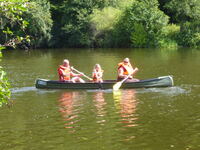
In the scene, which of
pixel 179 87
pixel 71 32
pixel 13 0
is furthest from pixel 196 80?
pixel 71 32

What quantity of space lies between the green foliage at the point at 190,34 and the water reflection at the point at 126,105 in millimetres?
29569

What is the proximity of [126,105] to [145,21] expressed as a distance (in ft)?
116

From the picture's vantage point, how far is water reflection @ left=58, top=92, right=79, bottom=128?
43.8 ft

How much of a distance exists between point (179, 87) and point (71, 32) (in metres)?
38.8

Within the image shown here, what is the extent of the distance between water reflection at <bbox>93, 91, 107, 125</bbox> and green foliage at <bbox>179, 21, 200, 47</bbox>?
3017 cm

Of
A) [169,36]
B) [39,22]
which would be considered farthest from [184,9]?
[39,22]

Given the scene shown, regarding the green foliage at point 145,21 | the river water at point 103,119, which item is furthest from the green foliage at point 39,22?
the river water at point 103,119

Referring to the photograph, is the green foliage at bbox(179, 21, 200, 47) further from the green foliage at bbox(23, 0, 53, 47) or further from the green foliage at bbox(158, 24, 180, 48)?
the green foliage at bbox(23, 0, 53, 47)

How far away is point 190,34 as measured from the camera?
4788 cm

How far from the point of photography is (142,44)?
50719mm

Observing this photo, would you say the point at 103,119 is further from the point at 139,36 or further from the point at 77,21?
the point at 77,21

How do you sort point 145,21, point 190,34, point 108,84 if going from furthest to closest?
point 145,21
point 190,34
point 108,84

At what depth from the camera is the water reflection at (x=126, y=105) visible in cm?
1320

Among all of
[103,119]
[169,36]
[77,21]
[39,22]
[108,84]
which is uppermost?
[77,21]
